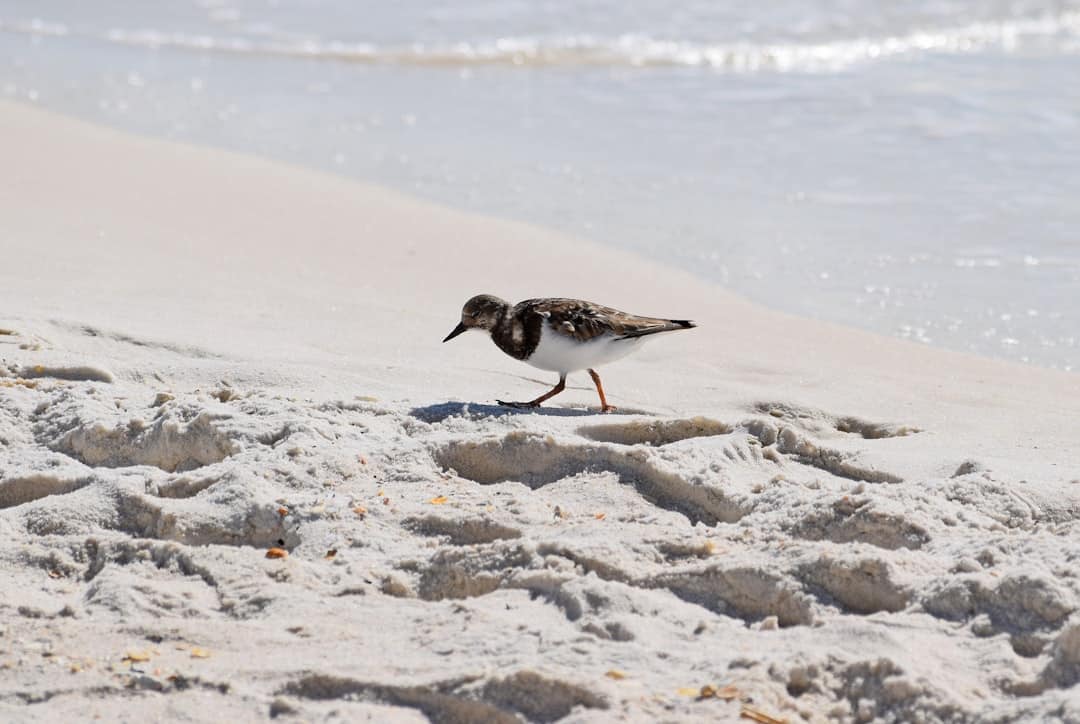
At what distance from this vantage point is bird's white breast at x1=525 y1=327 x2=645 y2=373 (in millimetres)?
5305

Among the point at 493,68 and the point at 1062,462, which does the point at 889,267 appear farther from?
the point at 493,68

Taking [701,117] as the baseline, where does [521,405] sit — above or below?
below

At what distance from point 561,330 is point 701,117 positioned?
23.2 ft

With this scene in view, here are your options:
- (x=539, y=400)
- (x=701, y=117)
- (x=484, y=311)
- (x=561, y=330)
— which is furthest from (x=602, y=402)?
(x=701, y=117)

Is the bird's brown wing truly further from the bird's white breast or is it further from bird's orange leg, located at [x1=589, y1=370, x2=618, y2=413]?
bird's orange leg, located at [x1=589, y1=370, x2=618, y2=413]

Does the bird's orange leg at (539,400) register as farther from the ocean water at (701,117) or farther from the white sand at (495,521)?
the ocean water at (701,117)

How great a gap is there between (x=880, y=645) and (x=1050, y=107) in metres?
9.37

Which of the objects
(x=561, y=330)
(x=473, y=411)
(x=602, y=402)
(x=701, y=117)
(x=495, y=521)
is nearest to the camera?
(x=495, y=521)

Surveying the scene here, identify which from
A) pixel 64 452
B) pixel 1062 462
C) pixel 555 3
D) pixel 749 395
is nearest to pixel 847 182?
pixel 749 395

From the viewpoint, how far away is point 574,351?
532 cm

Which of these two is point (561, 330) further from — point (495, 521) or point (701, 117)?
point (701, 117)

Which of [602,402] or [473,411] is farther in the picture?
[602,402]

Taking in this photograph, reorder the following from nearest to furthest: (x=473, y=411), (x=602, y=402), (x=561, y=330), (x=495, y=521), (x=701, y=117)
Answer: (x=495, y=521) < (x=473, y=411) < (x=561, y=330) < (x=602, y=402) < (x=701, y=117)

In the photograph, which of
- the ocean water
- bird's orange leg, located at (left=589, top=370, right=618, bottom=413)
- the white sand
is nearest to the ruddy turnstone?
bird's orange leg, located at (left=589, top=370, right=618, bottom=413)
